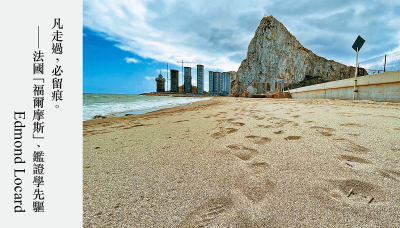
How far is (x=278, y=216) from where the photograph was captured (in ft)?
2.79

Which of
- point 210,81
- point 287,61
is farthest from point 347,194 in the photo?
point 210,81

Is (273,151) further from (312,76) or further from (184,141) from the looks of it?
(312,76)

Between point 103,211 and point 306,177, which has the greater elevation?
point 306,177

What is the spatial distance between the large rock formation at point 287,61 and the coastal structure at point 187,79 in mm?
45303

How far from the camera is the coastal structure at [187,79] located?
86144 millimetres

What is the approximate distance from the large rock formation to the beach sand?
46.6m

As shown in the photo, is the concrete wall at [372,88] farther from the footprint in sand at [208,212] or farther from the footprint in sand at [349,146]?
the footprint in sand at [208,212]

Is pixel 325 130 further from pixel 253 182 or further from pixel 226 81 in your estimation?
pixel 226 81

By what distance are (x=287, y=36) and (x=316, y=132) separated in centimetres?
5167

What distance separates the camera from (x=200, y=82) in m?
93.7

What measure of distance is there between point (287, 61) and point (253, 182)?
51026 mm

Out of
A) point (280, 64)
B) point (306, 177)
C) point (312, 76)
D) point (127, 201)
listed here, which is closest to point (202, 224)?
point (127, 201)

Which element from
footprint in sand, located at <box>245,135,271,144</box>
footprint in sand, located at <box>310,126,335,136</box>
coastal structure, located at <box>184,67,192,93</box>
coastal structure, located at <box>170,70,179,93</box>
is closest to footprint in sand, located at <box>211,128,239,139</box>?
footprint in sand, located at <box>245,135,271,144</box>

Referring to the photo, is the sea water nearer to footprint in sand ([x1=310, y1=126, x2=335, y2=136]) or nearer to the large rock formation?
footprint in sand ([x1=310, y1=126, x2=335, y2=136])
